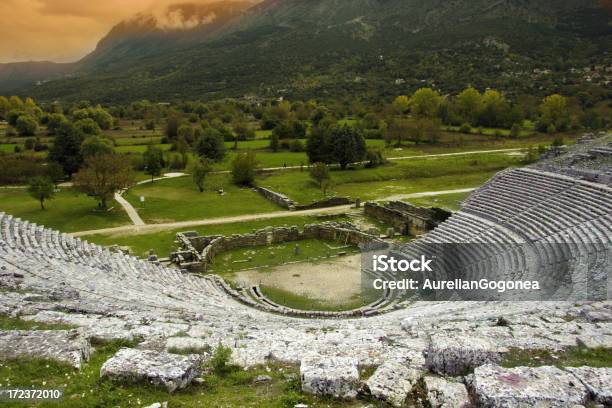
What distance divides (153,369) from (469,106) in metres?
109

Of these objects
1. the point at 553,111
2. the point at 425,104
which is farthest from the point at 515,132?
the point at 425,104

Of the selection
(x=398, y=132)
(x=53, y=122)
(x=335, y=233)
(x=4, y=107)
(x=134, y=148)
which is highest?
(x=4, y=107)

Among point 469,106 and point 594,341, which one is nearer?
point 594,341

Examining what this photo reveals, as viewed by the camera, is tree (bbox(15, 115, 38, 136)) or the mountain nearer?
tree (bbox(15, 115, 38, 136))

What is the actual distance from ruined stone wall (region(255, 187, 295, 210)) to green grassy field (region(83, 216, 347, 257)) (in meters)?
4.06

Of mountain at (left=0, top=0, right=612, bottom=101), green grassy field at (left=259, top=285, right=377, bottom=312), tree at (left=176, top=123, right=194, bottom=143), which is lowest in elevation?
green grassy field at (left=259, top=285, right=377, bottom=312)

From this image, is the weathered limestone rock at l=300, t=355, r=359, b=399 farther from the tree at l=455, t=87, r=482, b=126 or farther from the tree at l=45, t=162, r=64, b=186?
the tree at l=455, t=87, r=482, b=126

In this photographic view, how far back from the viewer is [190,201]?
48500 mm

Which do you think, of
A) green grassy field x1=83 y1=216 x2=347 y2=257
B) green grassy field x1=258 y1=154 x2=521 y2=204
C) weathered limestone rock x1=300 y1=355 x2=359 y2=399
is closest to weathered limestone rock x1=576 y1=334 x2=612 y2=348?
weathered limestone rock x1=300 y1=355 x2=359 y2=399

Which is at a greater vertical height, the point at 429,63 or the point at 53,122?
the point at 429,63

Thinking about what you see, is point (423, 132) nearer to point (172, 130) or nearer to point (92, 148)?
point (172, 130)

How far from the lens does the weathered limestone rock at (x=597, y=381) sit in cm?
799

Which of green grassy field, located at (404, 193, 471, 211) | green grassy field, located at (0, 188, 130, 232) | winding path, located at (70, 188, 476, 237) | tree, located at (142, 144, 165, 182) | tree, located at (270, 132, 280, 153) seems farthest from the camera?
tree, located at (270, 132, 280, 153)

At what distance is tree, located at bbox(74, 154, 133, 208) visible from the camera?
43.4 metres
